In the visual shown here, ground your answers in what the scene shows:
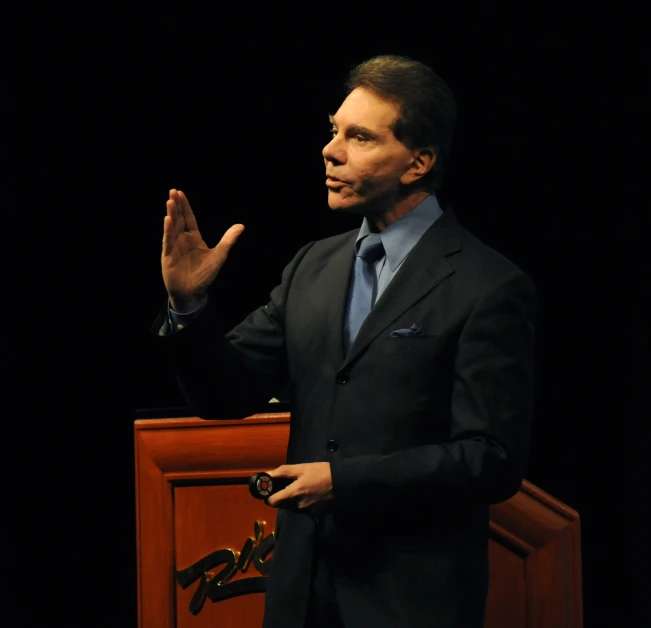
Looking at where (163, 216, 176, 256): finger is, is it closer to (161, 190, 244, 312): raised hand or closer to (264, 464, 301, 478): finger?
(161, 190, 244, 312): raised hand

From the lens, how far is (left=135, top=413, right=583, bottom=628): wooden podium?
8.63ft

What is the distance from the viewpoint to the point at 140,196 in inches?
131

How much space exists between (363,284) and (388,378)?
8.2 inches

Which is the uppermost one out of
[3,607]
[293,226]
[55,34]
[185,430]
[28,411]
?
[55,34]

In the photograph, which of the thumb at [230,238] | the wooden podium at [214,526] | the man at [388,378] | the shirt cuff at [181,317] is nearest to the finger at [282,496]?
the man at [388,378]

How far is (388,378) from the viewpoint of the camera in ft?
6.38

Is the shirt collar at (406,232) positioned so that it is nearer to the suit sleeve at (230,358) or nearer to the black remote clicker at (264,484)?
the suit sleeve at (230,358)

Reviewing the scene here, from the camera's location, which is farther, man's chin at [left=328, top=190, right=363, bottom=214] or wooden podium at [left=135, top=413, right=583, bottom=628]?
wooden podium at [left=135, top=413, right=583, bottom=628]

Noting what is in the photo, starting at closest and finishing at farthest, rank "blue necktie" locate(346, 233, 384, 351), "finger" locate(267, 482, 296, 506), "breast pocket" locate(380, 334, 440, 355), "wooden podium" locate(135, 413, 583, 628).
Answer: "finger" locate(267, 482, 296, 506)
"breast pocket" locate(380, 334, 440, 355)
"blue necktie" locate(346, 233, 384, 351)
"wooden podium" locate(135, 413, 583, 628)

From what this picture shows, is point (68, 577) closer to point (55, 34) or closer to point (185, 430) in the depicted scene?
point (185, 430)

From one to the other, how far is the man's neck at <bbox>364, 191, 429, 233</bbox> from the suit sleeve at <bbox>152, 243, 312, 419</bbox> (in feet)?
0.59

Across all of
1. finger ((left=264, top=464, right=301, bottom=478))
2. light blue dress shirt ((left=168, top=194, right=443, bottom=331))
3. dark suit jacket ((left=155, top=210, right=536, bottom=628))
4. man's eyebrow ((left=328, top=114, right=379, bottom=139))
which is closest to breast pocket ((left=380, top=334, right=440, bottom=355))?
dark suit jacket ((left=155, top=210, right=536, bottom=628))

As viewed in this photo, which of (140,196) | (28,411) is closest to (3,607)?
(28,411)

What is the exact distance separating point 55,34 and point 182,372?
154 centimetres
